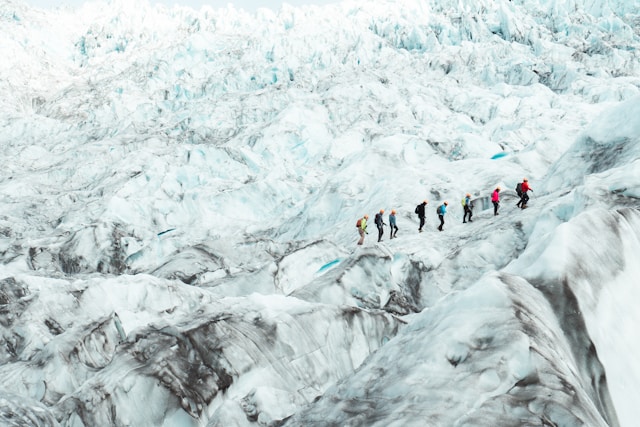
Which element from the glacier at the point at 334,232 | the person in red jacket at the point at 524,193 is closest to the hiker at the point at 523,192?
the person in red jacket at the point at 524,193

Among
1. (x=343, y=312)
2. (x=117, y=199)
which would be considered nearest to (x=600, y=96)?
(x=117, y=199)

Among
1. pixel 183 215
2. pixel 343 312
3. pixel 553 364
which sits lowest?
pixel 183 215

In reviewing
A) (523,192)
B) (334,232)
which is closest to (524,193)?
(523,192)

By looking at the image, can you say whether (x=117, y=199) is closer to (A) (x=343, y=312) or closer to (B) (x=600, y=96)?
(A) (x=343, y=312)

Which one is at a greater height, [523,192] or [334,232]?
[523,192]

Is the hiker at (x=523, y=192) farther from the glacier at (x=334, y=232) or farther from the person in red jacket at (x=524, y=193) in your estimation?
the glacier at (x=334, y=232)

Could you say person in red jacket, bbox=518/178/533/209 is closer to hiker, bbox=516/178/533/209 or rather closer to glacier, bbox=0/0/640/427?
hiker, bbox=516/178/533/209

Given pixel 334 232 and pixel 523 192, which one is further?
pixel 334 232

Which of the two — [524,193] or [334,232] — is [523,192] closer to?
[524,193]
